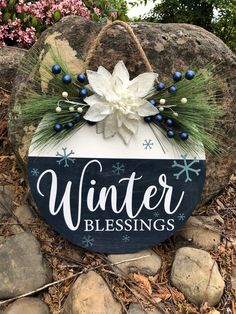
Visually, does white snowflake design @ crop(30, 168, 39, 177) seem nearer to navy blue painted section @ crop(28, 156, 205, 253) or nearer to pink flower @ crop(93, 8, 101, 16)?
navy blue painted section @ crop(28, 156, 205, 253)

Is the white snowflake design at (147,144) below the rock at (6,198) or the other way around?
the other way around

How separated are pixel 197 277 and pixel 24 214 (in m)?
0.80

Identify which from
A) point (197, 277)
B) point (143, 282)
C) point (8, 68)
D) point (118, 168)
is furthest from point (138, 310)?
point (8, 68)

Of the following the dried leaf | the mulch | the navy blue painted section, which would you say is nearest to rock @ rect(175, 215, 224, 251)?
the mulch

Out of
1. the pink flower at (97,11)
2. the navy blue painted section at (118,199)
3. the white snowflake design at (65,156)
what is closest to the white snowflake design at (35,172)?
the navy blue painted section at (118,199)

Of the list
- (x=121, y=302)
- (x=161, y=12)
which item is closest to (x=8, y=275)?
(x=121, y=302)

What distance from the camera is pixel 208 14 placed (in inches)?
214

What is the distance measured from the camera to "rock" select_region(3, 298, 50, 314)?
5.80 feet

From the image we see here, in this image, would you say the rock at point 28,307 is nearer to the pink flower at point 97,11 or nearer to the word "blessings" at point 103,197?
the word "blessings" at point 103,197

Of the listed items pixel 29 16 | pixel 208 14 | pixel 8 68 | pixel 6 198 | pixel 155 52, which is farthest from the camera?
pixel 208 14

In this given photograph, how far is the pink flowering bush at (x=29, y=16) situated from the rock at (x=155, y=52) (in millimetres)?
1249

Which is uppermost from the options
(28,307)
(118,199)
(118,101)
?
(118,101)

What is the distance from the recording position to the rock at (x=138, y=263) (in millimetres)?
1878

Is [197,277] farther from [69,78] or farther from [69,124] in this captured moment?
[69,78]
